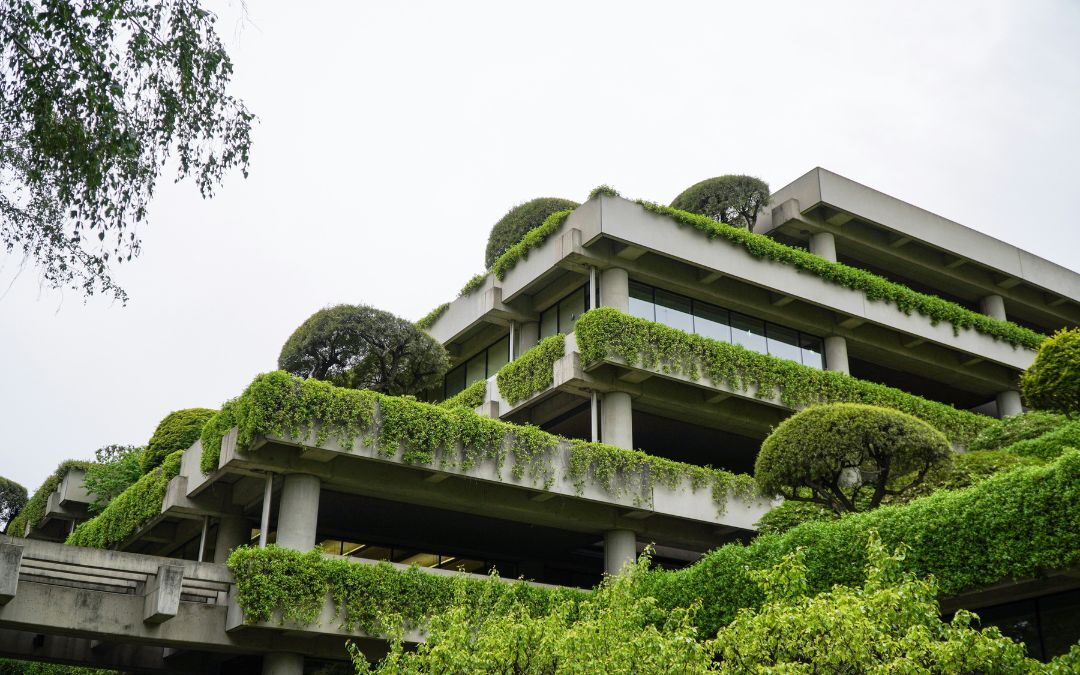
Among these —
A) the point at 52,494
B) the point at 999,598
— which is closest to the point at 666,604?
the point at 999,598

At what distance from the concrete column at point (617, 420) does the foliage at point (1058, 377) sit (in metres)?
10.3

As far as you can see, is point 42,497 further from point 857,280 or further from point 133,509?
point 857,280

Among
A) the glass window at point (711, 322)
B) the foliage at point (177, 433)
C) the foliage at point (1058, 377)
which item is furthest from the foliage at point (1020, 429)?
the foliage at point (177, 433)

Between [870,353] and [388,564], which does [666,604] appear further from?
[870,353]

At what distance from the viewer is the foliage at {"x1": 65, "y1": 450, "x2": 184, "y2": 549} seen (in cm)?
2884

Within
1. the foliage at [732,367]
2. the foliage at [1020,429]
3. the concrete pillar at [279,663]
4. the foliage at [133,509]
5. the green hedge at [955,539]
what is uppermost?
the foliage at [732,367]

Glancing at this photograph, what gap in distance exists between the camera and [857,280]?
34.6 metres

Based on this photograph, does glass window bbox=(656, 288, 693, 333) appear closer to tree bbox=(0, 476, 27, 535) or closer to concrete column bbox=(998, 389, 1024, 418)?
concrete column bbox=(998, 389, 1024, 418)

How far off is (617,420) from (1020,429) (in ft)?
34.9

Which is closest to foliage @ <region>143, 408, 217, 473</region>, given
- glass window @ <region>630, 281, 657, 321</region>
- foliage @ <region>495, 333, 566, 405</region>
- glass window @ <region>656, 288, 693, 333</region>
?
foliage @ <region>495, 333, 566, 405</region>

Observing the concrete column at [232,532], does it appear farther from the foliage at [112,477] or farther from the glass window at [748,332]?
the glass window at [748,332]

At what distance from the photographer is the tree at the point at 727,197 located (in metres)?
35.7

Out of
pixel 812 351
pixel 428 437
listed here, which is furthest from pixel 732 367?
pixel 428 437

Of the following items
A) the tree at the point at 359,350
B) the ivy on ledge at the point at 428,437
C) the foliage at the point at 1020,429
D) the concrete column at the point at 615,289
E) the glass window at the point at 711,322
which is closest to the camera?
the ivy on ledge at the point at 428,437
